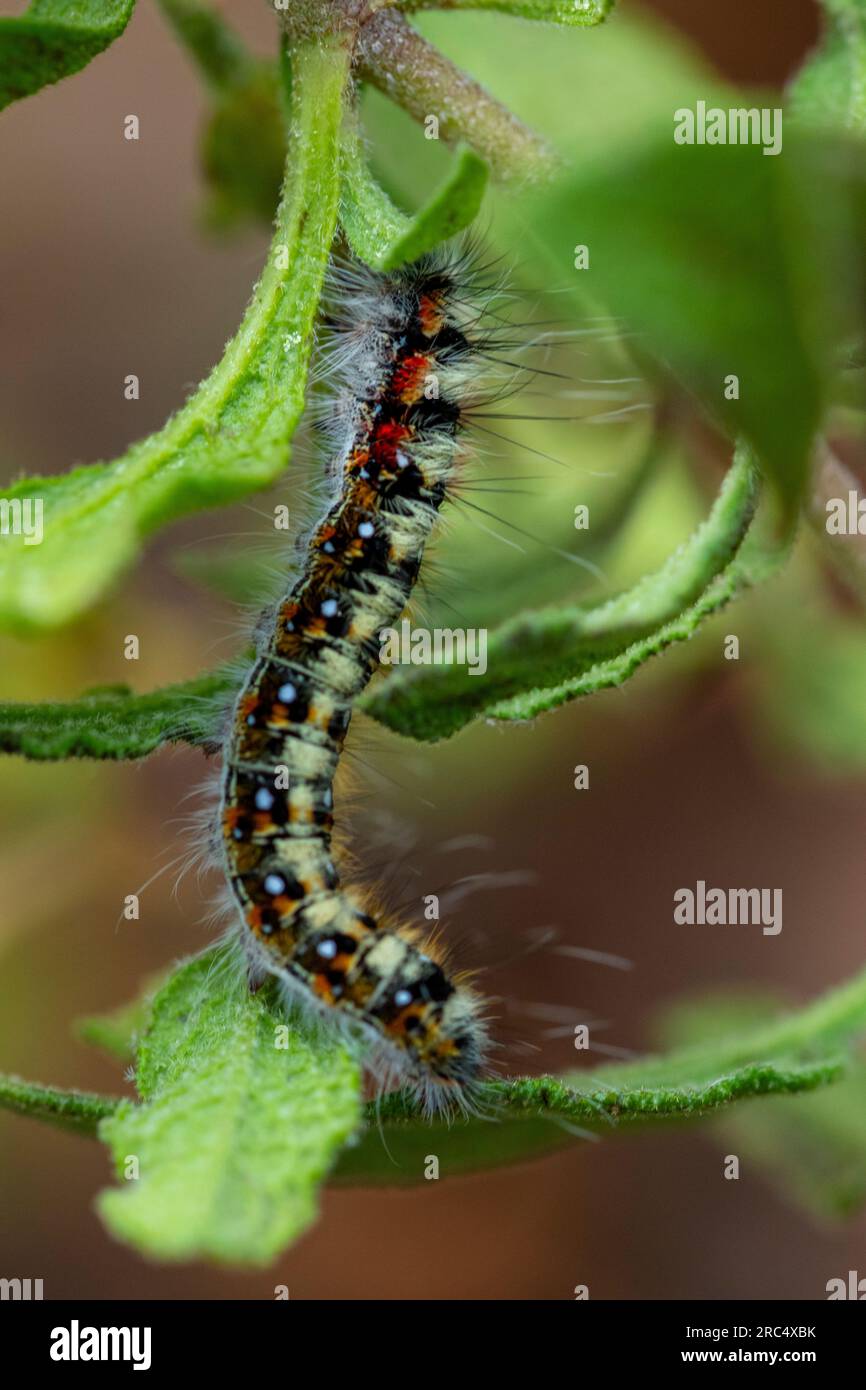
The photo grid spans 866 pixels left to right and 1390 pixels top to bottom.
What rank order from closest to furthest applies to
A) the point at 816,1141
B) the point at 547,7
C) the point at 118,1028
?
1. the point at 547,7
2. the point at 118,1028
3. the point at 816,1141

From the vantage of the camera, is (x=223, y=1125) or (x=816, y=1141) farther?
(x=816, y=1141)

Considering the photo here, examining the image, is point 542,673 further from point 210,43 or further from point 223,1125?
point 210,43

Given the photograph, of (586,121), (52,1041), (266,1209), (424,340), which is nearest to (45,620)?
(266,1209)

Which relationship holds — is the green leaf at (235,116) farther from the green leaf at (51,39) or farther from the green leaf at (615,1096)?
the green leaf at (615,1096)

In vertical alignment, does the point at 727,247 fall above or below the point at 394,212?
below

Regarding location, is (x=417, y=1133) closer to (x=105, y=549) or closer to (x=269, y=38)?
(x=105, y=549)

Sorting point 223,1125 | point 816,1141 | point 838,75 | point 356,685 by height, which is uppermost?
point 838,75

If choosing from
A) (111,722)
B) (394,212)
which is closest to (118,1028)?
(111,722)
